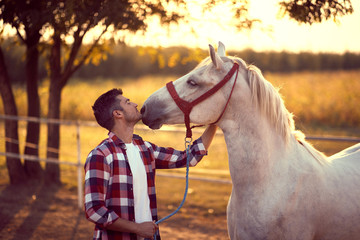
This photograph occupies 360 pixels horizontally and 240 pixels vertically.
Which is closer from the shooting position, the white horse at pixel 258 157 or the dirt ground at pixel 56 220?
the white horse at pixel 258 157

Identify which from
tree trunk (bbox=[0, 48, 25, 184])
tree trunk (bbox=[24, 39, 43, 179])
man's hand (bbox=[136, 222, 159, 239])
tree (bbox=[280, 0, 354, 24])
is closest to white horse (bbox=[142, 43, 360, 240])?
man's hand (bbox=[136, 222, 159, 239])

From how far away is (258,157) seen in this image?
1958 mm

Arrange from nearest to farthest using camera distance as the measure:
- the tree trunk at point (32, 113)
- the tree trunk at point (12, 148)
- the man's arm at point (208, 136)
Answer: the man's arm at point (208, 136) < the tree trunk at point (12, 148) < the tree trunk at point (32, 113)

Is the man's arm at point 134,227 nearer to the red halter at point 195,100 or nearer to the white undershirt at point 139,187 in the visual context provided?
the white undershirt at point 139,187

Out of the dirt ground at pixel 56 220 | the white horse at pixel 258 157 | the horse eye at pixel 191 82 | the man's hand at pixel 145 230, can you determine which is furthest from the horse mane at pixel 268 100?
the dirt ground at pixel 56 220

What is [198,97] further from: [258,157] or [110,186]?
[110,186]

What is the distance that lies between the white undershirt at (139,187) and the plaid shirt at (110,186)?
0.11 ft

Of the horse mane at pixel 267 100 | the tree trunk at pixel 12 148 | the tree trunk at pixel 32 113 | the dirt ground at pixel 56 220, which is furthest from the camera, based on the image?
the tree trunk at pixel 32 113

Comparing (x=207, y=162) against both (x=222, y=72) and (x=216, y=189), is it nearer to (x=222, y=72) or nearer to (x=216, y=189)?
(x=216, y=189)

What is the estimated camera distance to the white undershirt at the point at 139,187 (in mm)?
1864

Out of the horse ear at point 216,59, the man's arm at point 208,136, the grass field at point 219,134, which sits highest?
the horse ear at point 216,59

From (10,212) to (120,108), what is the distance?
13.1 ft

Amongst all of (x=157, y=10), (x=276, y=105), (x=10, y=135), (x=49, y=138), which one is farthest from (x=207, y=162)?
(x=276, y=105)

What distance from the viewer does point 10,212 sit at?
16.3 feet
